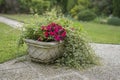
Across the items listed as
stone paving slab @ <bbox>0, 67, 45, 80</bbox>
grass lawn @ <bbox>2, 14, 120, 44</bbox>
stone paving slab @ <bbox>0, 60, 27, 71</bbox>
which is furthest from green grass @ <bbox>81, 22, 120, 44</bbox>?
stone paving slab @ <bbox>0, 67, 45, 80</bbox>

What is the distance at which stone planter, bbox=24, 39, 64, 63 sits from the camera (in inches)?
153

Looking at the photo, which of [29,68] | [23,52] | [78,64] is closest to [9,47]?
[23,52]

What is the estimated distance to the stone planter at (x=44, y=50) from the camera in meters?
3.88

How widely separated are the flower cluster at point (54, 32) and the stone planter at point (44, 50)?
14 centimetres

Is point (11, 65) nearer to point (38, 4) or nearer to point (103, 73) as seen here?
point (103, 73)

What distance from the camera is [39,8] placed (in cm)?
1409

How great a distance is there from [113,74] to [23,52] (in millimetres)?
2192

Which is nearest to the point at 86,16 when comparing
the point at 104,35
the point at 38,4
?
the point at 38,4

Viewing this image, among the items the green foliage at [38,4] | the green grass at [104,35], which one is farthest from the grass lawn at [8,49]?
the green foliage at [38,4]

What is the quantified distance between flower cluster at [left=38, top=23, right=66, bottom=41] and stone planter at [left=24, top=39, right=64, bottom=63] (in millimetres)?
140

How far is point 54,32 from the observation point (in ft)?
13.1

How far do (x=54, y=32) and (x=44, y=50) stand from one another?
16.1 inches

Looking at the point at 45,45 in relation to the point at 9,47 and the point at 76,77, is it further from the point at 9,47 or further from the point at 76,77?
the point at 9,47

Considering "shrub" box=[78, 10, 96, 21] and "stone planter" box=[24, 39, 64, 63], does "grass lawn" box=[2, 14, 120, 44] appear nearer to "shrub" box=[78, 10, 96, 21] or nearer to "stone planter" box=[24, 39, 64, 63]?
"stone planter" box=[24, 39, 64, 63]
